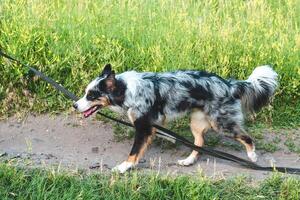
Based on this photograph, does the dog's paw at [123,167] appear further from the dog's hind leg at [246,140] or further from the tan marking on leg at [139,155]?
the dog's hind leg at [246,140]

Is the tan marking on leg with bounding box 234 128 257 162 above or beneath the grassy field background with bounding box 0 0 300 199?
beneath

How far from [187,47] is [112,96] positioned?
207 cm

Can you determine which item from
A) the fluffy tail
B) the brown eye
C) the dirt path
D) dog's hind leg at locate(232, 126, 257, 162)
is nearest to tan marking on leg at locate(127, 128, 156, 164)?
the dirt path

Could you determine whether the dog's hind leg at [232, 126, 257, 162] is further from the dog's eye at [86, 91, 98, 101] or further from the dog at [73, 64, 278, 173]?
the dog's eye at [86, 91, 98, 101]

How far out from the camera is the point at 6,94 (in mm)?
7379

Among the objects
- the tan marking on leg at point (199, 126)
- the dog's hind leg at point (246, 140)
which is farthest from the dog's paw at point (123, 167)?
the dog's hind leg at point (246, 140)

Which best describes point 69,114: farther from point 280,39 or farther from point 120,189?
point 280,39

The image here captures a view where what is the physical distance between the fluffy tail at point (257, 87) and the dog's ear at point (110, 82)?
4.23 feet

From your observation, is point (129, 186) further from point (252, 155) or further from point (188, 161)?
point (252, 155)

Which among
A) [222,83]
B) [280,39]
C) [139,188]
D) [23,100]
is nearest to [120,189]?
[139,188]

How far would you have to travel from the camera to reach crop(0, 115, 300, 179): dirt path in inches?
242

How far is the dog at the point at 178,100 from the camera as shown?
235 inches

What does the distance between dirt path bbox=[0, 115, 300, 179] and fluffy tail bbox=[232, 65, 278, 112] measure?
0.68 m

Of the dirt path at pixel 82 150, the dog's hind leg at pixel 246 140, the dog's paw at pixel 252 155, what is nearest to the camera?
the dirt path at pixel 82 150
